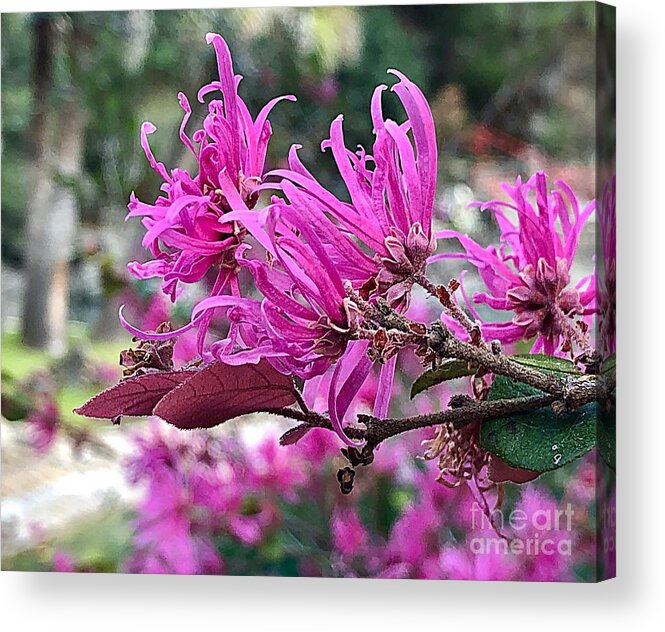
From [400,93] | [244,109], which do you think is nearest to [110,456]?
[244,109]

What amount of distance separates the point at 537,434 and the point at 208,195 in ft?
1.92

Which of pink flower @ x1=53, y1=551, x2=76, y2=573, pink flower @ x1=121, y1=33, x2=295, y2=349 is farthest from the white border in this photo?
pink flower @ x1=121, y1=33, x2=295, y2=349

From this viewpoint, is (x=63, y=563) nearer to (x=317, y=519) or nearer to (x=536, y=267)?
(x=317, y=519)

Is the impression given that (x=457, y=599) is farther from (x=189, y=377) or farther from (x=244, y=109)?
(x=244, y=109)

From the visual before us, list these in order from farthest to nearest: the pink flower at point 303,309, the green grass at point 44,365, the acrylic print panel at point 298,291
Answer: the green grass at point 44,365 < the acrylic print panel at point 298,291 < the pink flower at point 303,309

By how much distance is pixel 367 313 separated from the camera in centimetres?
179

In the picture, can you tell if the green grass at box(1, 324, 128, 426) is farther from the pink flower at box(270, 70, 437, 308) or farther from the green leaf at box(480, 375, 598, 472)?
the green leaf at box(480, 375, 598, 472)

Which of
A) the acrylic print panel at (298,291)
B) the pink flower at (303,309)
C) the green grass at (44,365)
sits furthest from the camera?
the green grass at (44,365)

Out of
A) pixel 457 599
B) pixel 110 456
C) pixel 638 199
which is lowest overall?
pixel 457 599

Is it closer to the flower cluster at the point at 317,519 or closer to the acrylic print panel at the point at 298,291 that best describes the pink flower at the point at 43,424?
the acrylic print panel at the point at 298,291

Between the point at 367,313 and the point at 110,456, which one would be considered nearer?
the point at 367,313

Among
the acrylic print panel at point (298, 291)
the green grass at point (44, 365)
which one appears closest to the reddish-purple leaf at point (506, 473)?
the acrylic print panel at point (298, 291)

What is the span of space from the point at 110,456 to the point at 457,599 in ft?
1.85

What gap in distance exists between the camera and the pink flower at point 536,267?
187 cm
